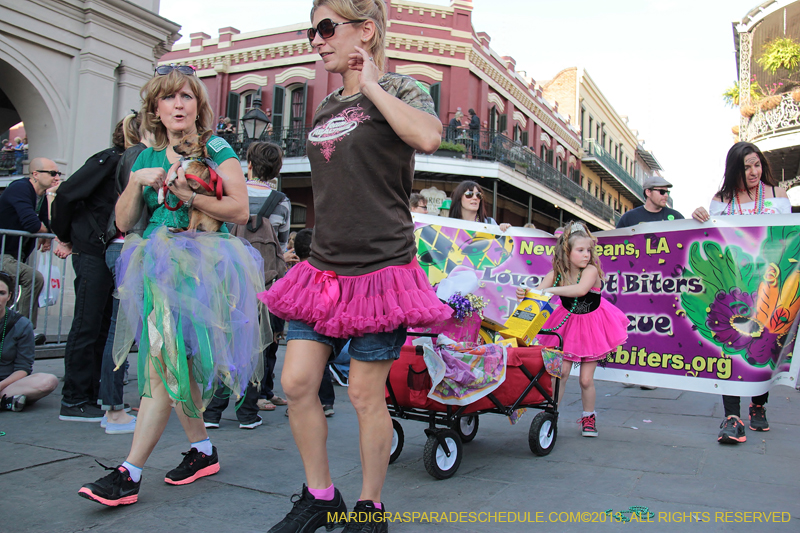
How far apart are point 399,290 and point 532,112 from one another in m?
29.2

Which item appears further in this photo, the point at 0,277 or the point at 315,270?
the point at 0,277

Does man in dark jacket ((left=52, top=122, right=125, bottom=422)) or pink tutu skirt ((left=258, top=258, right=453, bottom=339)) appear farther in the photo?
man in dark jacket ((left=52, top=122, right=125, bottom=422))

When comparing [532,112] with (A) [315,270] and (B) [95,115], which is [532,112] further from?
(A) [315,270]

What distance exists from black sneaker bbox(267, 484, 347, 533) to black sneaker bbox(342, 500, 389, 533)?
3.3 inches

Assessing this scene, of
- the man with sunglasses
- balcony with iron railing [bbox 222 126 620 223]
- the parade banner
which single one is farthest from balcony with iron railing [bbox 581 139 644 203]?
the parade banner

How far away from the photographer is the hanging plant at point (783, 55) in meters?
19.6

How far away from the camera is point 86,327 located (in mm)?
3875

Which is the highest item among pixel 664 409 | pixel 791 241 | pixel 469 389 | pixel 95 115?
pixel 95 115

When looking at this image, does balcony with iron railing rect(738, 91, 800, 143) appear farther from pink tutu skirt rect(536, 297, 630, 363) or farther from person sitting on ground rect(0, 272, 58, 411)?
person sitting on ground rect(0, 272, 58, 411)

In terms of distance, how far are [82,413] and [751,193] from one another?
203 inches

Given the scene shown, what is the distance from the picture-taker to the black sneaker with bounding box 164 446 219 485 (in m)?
2.66

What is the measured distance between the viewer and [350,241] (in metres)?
2.19

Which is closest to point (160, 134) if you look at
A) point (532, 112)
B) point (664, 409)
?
point (664, 409)

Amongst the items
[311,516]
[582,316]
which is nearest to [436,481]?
[311,516]
